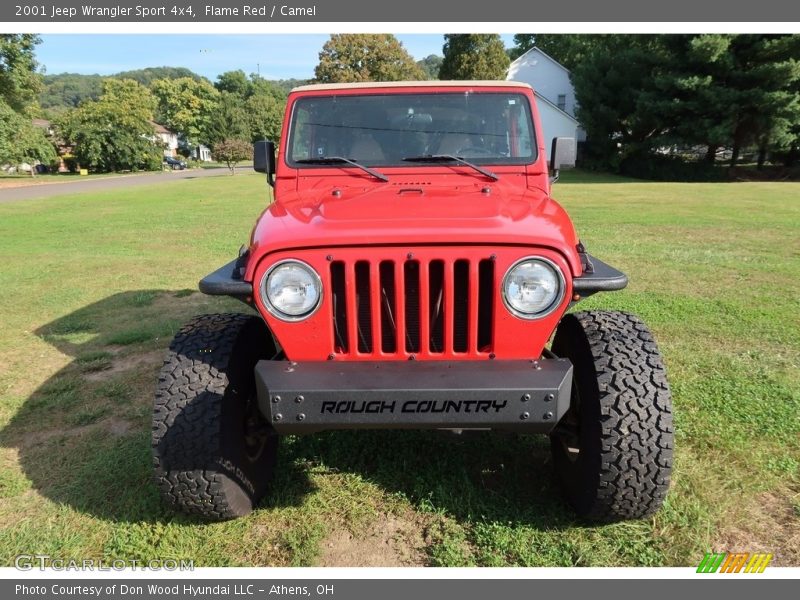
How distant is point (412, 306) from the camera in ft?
7.92

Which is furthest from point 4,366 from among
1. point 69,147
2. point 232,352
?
point 69,147

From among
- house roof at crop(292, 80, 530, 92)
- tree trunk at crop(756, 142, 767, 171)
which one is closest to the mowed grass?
house roof at crop(292, 80, 530, 92)

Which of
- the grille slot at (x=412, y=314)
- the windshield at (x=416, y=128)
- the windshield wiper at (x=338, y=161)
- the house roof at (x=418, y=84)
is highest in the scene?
the house roof at (x=418, y=84)

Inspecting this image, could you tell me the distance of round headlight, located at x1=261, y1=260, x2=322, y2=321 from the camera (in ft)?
7.47

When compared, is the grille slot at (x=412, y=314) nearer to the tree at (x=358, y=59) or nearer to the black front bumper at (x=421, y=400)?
the black front bumper at (x=421, y=400)

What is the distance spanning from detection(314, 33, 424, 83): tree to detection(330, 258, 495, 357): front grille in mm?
44138

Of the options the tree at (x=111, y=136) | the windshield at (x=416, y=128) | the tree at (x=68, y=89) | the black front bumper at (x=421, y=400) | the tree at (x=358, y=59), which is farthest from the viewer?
the tree at (x=68, y=89)

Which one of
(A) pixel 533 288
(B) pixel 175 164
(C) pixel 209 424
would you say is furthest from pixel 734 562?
(B) pixel 175 164

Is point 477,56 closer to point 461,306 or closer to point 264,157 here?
point 264,157

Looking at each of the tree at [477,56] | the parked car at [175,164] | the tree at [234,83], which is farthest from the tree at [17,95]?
the tree at [234,83]

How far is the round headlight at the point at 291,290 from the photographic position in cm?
228

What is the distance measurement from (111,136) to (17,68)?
48.8 feet

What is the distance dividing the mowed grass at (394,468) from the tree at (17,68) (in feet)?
111

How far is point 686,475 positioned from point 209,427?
2.37 meters
